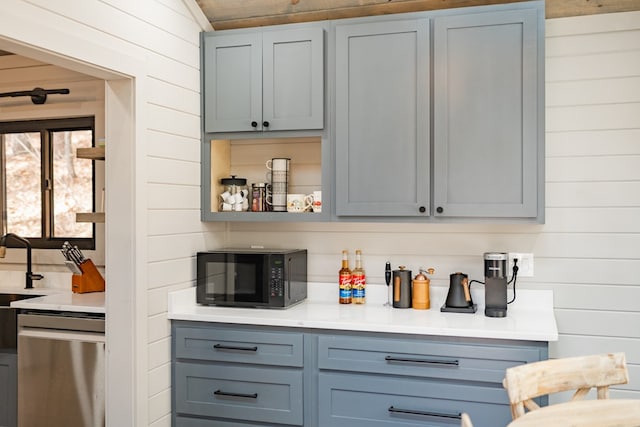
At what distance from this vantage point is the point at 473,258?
3.01 m

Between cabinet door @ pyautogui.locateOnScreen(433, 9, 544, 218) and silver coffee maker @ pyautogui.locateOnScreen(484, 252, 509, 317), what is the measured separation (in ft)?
0.65

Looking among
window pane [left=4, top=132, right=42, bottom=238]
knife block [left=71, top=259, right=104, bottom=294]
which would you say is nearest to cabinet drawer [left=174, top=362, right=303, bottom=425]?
knife block [left=71, top=259, right=104, bottom=294]

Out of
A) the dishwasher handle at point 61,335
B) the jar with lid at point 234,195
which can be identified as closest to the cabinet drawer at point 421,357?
the jar with lid at point 234,195

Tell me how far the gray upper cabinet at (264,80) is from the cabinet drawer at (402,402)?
1.23 meters

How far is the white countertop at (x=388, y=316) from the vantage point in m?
2.47

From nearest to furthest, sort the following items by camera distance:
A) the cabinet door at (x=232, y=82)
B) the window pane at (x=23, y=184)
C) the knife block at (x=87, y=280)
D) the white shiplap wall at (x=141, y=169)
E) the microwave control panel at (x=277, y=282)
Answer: the white shiplap wall at (x=141, y=169)
the microwave control panel at (x=277, y=282)
the cabinet door at (x=232, y=82)
the knife block at (x=87, y=280)
the window pane at (x=23, y=184)

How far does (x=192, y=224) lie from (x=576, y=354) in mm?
1972

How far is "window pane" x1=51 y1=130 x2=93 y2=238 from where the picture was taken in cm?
369

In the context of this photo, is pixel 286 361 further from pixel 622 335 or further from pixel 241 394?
pixel 622 335

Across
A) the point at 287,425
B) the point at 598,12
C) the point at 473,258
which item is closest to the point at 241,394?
the point at 287,425

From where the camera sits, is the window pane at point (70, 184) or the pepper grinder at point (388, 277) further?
the window pane at point (70, 184)

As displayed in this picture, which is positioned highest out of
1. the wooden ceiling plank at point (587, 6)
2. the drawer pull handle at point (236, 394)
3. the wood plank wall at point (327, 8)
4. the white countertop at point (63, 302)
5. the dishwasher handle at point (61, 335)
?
the wood plank wall at point (327, 8)

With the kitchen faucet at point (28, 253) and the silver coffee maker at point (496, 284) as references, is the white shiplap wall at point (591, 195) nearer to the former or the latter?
the silver coffee maker at point (496, 284)

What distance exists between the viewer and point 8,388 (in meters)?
3.22
